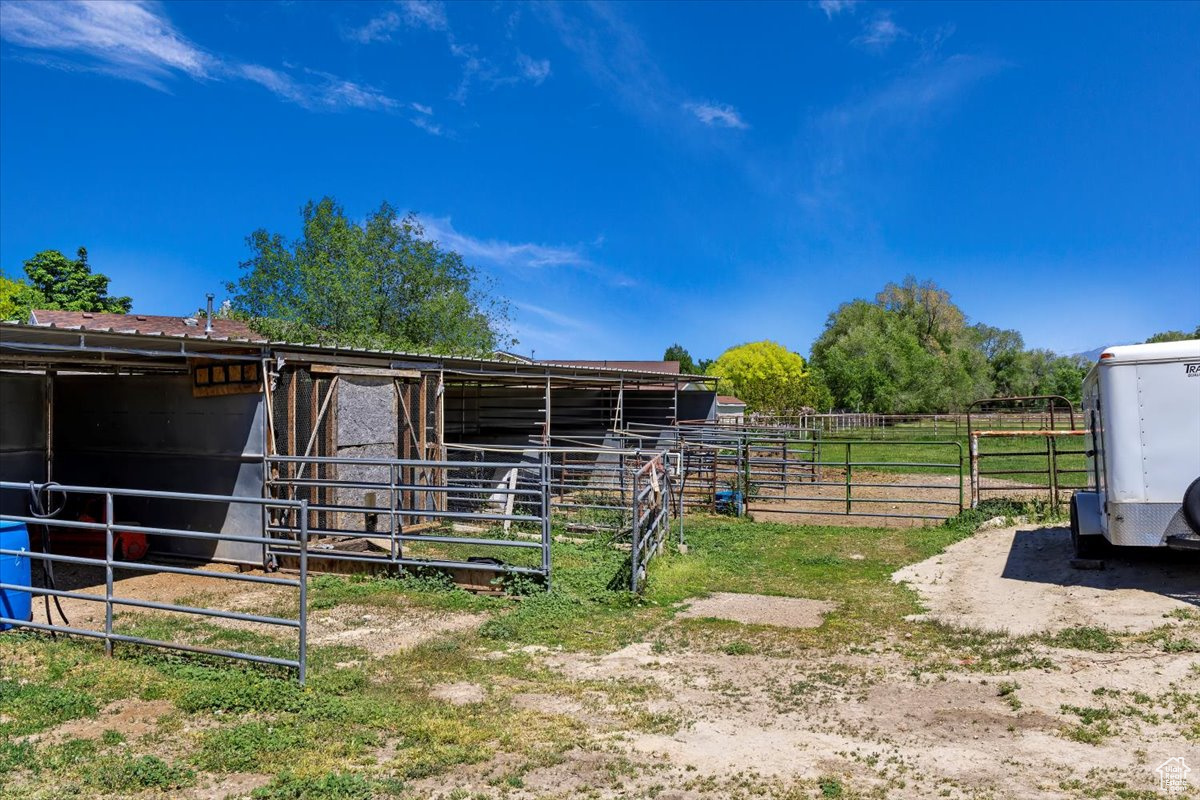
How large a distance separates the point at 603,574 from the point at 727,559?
78.9 inches

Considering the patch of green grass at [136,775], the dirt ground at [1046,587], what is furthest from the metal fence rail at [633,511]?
the patch of green grass at [136,775]

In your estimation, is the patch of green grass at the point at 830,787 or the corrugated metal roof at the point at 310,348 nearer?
the patch of green grass at the point at 830,787

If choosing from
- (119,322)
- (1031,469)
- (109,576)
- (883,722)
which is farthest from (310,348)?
(1031,469)

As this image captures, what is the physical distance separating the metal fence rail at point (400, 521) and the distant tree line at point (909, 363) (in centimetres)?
2904

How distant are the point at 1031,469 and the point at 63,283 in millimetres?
46120

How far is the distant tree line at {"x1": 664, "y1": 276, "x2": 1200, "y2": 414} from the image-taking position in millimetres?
56656

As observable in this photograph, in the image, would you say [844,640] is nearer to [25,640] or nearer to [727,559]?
[727,559]

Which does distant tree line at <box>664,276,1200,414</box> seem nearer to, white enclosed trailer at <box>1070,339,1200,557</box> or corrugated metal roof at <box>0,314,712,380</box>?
corrugated metal roof at <box>0,314,712,380</box>

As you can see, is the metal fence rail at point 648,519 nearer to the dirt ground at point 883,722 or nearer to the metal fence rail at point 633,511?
the metal fence rail at point 633,511

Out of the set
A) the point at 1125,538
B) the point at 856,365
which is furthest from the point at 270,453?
the point at 856,365

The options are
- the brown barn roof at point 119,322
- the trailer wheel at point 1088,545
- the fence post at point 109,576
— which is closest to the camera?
the fence post at point 109,576

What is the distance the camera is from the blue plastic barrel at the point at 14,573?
698cm

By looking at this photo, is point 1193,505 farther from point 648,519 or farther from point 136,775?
point 136,775

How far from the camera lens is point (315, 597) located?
27.9 ft
